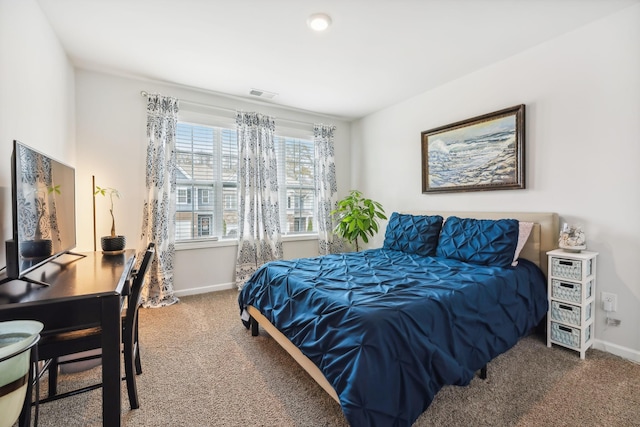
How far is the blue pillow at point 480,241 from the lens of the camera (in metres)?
2.37

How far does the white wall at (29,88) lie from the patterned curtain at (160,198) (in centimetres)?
75

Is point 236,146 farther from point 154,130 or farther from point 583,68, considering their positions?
point 583,68

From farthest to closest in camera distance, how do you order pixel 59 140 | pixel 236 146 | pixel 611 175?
pixel 236 146
pixel 59 140
pixel 611 175

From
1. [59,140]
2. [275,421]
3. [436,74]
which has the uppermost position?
[436,74]

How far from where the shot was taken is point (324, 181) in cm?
448

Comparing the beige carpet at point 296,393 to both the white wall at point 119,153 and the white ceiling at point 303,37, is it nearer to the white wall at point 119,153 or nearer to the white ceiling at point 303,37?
the white wall at point 119,153

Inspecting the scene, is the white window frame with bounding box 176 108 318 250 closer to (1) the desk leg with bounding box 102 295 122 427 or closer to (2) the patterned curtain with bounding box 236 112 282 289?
(2) the patterned curtain with bounding box 236 112 282 289

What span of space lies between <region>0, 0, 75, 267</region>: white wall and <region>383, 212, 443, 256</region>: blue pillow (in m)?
3.05

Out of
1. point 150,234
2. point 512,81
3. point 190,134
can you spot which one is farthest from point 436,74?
point 150,234

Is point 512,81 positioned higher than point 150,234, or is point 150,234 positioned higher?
point 512,81

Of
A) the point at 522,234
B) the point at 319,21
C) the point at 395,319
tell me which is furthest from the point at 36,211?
the point at 522,234

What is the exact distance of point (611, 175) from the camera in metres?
2.19

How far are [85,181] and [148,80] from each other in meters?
1.29

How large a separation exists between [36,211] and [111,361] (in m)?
0.87
